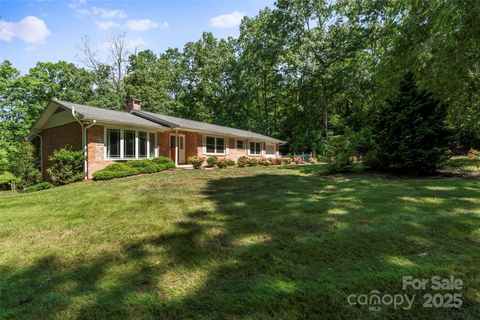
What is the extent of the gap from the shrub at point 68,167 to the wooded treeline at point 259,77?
1428cm

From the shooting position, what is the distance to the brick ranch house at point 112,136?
12625mm

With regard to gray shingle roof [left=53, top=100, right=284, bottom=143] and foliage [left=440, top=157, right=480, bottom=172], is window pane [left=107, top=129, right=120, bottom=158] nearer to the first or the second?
gray shingle roof [left=53, top=100, right=284, bottom=143]

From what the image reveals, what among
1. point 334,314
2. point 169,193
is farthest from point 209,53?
point 334,314

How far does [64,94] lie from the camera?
2792cm

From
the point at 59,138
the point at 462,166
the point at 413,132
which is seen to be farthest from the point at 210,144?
the point at 462,166

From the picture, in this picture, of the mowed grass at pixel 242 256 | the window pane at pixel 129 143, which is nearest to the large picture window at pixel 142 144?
the window pane at pixel 129 143

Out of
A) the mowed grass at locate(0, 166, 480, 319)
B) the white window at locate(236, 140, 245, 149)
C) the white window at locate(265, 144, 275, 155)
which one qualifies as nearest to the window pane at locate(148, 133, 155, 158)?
the white window at locate(236, 140, 245, 149)

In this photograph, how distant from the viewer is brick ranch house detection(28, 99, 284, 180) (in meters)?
12.6

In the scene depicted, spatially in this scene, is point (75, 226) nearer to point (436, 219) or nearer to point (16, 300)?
point (16, 300)

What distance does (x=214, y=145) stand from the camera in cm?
2058

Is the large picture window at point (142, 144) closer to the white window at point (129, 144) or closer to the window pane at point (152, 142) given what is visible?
the white window at point (129, 144)

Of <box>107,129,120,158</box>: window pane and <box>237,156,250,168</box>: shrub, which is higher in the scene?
<box>107,129,120,158</box>: window pane

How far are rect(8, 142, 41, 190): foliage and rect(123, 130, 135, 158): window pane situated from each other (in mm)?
4812

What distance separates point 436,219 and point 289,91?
31.1m
